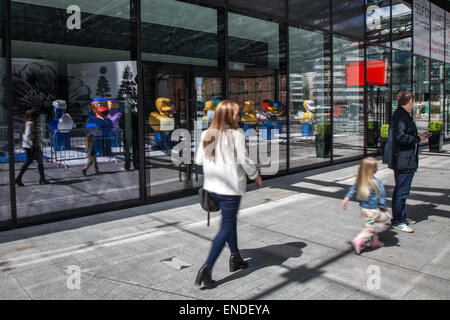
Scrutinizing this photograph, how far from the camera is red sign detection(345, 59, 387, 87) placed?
41.0ft

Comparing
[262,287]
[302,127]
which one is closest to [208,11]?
[302,127]

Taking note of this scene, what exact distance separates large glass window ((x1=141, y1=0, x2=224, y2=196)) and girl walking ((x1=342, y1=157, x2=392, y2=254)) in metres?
4.06

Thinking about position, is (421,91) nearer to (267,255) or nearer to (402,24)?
→ (402,24)

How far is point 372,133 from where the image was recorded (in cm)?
1370

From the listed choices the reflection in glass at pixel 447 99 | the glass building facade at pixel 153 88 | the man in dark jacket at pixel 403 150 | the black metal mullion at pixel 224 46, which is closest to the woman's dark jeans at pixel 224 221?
the man in dark jacket at pixel 403 150

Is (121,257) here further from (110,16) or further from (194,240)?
(110,16)

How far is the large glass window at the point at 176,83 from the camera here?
288 inches

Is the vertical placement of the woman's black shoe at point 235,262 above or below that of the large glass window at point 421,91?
below

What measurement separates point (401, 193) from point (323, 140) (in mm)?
6320

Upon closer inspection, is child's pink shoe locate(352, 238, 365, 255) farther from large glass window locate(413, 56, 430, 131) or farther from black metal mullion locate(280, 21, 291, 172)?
large glass window locate(413, 56, 430, 131)

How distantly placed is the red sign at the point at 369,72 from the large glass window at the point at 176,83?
5762mm

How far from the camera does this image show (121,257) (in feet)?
14.9

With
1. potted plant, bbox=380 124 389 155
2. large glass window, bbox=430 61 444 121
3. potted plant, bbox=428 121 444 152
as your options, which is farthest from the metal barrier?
large glass window, bbox=430 61 444 121

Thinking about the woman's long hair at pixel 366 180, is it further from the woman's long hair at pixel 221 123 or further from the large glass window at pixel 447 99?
the large glass window at pixel 447 99
